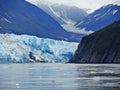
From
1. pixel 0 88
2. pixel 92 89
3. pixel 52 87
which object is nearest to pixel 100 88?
pixel 92 89

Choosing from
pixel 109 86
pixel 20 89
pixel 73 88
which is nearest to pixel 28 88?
pixel 20 89

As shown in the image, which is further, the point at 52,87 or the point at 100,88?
the point at 52,87

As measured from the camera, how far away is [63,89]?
74.2m

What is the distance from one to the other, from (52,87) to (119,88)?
11548mm

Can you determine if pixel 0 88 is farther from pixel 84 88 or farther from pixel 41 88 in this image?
pixel 84 88

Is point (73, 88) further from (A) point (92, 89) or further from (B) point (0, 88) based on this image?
(B) point (0, 88)

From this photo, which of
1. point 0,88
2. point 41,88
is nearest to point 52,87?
point 41,88

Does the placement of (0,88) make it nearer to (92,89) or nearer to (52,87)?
(52,87)

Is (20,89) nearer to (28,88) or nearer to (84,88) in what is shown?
(28,88)

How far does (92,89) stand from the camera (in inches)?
2862

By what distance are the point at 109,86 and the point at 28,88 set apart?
1178cm

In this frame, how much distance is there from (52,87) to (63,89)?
502 cm

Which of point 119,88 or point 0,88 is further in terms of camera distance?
point 0,88

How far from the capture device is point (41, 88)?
252 ft
